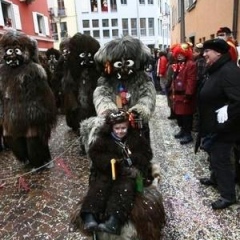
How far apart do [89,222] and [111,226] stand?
0.18 meters

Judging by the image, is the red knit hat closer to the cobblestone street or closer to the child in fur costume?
the cobblestone street

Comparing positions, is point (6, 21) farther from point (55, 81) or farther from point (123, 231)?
point (123, 231)

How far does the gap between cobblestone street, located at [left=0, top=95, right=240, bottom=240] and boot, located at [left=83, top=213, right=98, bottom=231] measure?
63cm

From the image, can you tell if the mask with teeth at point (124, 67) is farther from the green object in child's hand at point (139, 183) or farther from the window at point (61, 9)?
the window at point (61, 9)

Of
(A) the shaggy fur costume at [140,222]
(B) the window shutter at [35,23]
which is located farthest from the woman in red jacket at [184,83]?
(B) the window shutter at [35,23]

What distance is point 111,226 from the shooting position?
2.31 m

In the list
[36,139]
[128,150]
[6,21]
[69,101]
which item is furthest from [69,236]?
[6,21]

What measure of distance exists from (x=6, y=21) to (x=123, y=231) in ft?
35.0

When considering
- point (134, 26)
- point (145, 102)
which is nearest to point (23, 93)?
point (145, 102)

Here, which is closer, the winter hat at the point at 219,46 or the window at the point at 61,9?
the winter hat at the point at 219,46

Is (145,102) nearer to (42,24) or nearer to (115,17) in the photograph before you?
(42,24)

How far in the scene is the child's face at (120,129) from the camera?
268 centimetres

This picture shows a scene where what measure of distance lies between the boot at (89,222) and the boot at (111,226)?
5cm

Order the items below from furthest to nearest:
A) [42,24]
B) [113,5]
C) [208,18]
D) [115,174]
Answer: [113,5], [42,24], [208,18], [115,174]
